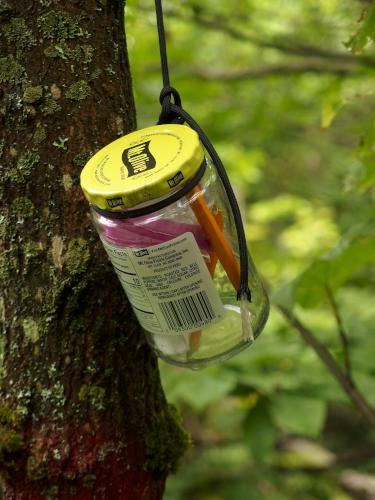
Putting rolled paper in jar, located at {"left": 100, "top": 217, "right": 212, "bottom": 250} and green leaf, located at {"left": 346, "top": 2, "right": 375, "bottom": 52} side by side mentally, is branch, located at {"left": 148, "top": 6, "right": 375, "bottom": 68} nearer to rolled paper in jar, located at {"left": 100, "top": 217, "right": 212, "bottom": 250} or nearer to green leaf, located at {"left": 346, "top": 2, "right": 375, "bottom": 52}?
green leaf, located at {"left": 346, "top": 2, "right": 375, "bottom": 52}

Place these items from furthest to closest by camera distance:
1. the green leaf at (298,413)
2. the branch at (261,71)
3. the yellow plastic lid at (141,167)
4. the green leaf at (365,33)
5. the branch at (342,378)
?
the branch at (261,71) → the green leaf at (298,413) → the branch at (342,378) → the green leaf at (365,33) → the yellow plastic lid at (141,167)

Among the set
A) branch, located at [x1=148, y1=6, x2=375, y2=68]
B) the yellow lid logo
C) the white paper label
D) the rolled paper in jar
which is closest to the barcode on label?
the white paper label

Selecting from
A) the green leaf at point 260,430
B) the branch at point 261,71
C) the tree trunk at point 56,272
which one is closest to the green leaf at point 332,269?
the tree trunk at point 56,272

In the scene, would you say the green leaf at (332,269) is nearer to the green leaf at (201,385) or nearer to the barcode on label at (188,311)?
the barcode on label at (188,311)

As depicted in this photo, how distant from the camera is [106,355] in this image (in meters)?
0.94

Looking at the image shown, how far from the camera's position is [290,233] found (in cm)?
500

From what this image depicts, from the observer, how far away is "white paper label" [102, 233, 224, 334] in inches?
31.2

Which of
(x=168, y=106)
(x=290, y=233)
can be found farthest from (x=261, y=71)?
(x=168, y=106)

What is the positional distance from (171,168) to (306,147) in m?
4.60

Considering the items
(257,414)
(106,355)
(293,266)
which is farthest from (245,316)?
(293,266)

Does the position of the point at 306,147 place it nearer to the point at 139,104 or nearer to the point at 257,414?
the point at 139,104

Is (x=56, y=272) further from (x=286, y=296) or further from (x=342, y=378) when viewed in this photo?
(x=342, y=378)

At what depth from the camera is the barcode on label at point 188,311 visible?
2.72 feet

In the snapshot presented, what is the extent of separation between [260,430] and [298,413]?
20cm
